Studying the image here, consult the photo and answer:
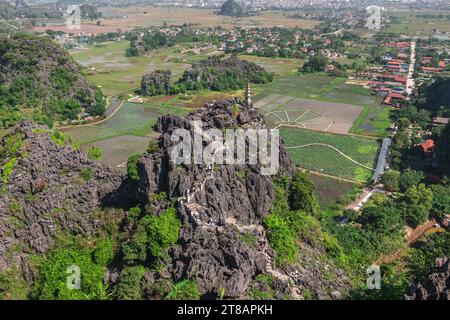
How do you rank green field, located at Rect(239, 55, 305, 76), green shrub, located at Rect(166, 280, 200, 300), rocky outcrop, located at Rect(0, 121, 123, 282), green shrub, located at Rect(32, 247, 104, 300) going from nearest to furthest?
green shrub, located at Rect(166, 280, 200, 300) → green shrub, located at Rect(32, 247, 104, 300) → rocky outcrop, located at Rect(0, 121, 123, 282) → green field, located at Rect(239, 55, 305, 76)

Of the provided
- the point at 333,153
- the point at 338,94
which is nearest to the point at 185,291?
the point at 333,153

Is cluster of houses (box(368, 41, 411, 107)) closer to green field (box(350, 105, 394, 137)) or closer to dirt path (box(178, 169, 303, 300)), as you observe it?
green field (box(350, 105, 394, 137))

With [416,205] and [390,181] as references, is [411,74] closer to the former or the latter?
[390,181]

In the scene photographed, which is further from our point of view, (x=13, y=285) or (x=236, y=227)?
(x=236, y=227)

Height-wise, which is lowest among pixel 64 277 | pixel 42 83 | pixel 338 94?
pixel 64 277

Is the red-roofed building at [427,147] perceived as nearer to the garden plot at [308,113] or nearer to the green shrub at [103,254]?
the garden plot at [308,113]

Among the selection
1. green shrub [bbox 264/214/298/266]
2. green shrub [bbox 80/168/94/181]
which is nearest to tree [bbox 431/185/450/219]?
green shrub [bbox 264/214/298/266]

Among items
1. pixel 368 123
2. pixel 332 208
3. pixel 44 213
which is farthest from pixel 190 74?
pixel 44 213
